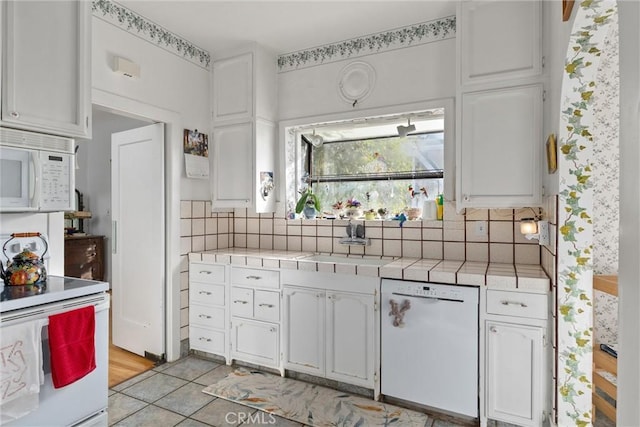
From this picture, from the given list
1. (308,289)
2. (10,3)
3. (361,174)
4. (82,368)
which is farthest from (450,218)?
(10,3)

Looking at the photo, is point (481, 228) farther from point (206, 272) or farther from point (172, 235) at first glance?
point (172, 235)

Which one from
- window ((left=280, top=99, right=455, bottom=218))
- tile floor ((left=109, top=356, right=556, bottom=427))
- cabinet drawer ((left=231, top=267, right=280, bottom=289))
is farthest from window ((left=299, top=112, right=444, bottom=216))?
tile floor ((left=109, top=356, right=556, bottom=427))

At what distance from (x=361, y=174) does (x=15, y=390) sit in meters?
2.62

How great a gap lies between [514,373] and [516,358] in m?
0.09

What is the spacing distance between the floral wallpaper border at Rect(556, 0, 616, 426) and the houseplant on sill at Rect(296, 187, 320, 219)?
1907 millimetres

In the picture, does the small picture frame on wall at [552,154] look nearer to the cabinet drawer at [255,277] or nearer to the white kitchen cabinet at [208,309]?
the cabinet drawer at [255,277]

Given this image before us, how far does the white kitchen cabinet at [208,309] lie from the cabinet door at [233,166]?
0.60 meters

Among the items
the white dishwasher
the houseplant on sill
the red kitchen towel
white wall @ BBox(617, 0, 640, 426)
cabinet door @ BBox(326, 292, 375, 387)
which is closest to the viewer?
white wall @ BBox(617, 0, 640, 426)

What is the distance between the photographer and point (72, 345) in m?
1.63

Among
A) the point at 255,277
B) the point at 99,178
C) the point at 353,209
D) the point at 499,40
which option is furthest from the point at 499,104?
the point at 99,178

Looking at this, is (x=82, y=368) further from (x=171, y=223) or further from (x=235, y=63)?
(x=235, y=63)

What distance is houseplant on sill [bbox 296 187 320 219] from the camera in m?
3.15

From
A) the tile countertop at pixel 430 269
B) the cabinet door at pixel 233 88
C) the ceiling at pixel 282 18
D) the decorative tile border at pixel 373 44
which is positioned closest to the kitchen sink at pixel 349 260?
the tile countertop at pixel 430 269

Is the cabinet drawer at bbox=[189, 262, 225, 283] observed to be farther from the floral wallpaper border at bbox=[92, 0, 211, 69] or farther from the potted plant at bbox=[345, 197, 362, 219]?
→ the floral wallpaper border at bbox=[92, 0, 211, 69]
